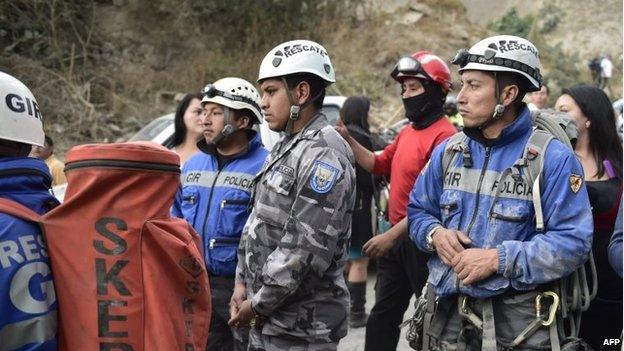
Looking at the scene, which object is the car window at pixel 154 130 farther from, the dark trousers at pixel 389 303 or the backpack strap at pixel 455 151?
the backpack strap at pixel 455 151

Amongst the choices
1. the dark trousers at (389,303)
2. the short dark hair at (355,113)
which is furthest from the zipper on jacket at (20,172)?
the short dark hair at (355,113)

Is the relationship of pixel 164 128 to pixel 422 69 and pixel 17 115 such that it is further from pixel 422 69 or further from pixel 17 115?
pixel 17 115

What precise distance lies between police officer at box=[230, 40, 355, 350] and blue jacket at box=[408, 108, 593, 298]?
50cm

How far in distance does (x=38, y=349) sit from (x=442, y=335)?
1.84m

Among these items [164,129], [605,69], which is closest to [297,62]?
[164,129]

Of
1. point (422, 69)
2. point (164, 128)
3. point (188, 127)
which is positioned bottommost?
point (164, 128)

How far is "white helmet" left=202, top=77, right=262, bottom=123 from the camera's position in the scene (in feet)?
14.8

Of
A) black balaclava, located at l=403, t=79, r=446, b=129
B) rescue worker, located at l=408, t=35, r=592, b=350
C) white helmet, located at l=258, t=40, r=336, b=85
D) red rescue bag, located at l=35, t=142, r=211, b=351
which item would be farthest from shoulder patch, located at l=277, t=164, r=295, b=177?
black balaclava, located at l=403, t=79, r=446, b=129

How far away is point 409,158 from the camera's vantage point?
15.6 ft

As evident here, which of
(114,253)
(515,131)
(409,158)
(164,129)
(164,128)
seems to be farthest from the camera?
(164,128)

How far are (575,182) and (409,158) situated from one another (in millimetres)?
1674

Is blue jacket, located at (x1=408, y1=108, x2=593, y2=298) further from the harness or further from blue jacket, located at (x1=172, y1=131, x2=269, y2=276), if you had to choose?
blue jacket, located at (x1=172, y1=131, x2=269, y2=276)

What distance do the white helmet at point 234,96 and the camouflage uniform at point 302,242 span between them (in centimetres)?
95

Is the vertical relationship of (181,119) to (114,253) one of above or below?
below
